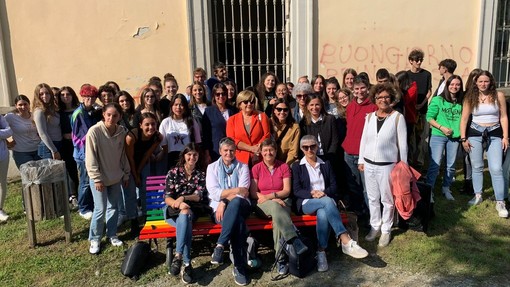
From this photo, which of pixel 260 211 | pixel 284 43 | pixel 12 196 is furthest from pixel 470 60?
pixel 12 196

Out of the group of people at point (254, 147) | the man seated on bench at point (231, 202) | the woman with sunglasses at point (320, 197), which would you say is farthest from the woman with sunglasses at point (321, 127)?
the man seated on bench at point (231, 202)

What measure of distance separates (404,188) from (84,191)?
366 cm

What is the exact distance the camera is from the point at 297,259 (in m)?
3.71

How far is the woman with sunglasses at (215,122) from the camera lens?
484 centimetres

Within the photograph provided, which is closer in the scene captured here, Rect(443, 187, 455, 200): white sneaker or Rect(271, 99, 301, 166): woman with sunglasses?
Rect(271, 99, 301, 166): woman with sunglasses

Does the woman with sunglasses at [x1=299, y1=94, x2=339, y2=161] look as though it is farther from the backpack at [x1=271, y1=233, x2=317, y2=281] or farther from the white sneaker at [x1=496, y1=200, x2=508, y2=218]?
the white sneaker at [x1=496, y1=200, x2=508, y2=218]

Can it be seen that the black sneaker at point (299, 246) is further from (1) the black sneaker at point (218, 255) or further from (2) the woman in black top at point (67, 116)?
(2) the woman in black top at point (67, 116)

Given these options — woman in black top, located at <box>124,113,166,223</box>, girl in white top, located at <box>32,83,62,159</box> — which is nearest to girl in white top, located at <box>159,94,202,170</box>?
woman in black top, located at <box>124,113,166,223</box>

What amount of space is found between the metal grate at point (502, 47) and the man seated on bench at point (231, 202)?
6.40m

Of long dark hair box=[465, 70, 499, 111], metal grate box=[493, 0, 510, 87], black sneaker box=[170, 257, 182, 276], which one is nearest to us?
black sneaker box=[170, 257, 182, 276]

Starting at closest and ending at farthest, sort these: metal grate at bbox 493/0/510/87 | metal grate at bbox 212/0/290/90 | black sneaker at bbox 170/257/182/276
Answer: black sneaker at bbox 170/257/182/276 → metal grate at bbox 212/0/290/90 → metal grate at bbox 493/0/510/87

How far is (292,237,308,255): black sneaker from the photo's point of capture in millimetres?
3697

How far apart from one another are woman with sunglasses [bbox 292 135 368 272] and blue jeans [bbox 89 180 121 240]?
6.01ft

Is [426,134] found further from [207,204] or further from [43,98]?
[43,98]
